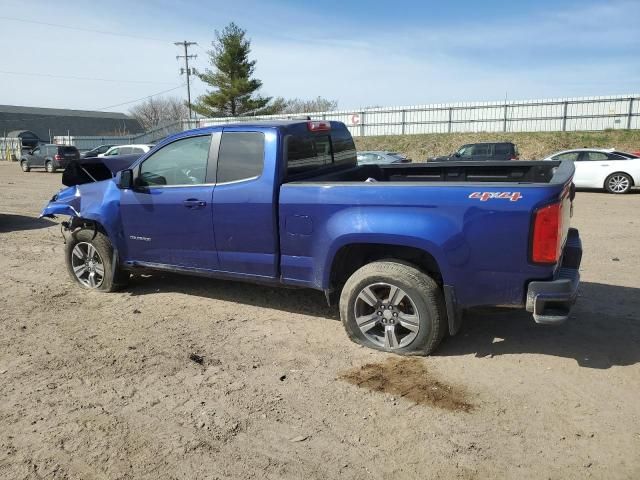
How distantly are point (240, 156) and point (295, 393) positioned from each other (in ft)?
7.33

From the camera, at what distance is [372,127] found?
35.2 m

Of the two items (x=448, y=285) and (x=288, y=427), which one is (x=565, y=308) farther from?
(x=288, y=427)

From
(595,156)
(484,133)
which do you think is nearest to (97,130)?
(484,133)

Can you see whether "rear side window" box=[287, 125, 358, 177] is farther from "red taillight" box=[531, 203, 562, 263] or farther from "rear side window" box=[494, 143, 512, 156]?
"rear side window" box=[494, 143, 512, 156]

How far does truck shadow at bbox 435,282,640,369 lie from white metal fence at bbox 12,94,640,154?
21.7 meters

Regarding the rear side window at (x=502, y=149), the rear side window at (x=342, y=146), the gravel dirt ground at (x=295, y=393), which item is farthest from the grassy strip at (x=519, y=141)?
the gravel dirt ground at (x=295, y=393)

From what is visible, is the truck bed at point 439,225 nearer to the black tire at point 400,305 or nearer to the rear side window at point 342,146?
the black tire at point 400,305

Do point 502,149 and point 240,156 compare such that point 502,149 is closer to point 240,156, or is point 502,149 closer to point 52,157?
point 240,156

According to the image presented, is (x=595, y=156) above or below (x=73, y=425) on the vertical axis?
above

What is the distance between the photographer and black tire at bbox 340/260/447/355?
4.01m

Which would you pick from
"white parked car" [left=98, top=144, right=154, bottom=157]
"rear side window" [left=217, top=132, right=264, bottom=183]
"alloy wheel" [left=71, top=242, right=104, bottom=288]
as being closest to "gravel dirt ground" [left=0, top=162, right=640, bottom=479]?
"alloy wheel" [left=71, top=242, right=104, bottom=288]

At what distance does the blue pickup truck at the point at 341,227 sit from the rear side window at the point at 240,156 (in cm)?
1

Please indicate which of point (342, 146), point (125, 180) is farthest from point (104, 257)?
point (342, 146)

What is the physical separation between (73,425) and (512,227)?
10.3 ft
